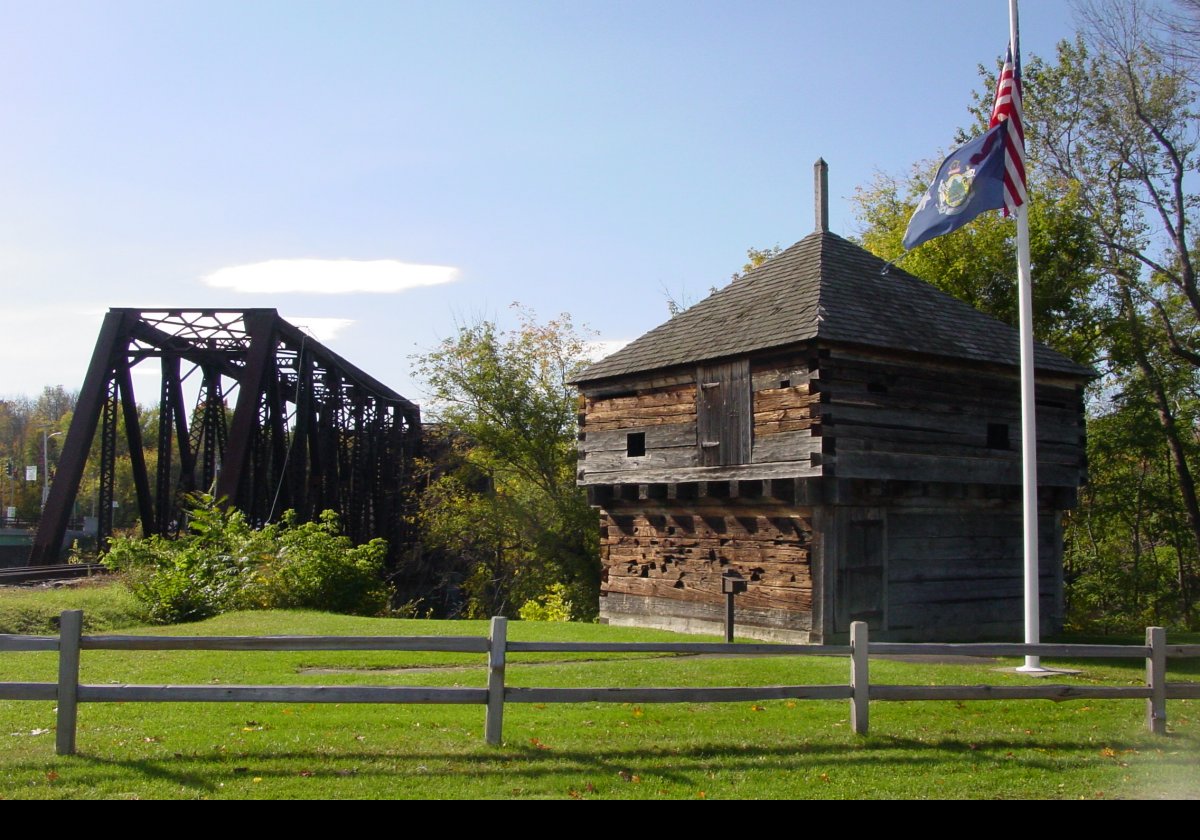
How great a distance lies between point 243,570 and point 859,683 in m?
18.2

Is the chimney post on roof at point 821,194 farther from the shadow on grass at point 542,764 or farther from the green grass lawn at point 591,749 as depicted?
the shadow on grass at point 542,764

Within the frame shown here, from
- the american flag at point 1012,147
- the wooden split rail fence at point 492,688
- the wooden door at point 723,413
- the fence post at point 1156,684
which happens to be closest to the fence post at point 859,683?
the wooden split rail fence at point 492,688

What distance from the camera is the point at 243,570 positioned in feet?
81.0

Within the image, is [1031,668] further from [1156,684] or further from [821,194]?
[821,194]

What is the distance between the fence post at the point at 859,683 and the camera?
9633mm

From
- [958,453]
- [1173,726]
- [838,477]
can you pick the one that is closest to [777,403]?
[838,477]

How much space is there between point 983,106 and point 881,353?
2252cm

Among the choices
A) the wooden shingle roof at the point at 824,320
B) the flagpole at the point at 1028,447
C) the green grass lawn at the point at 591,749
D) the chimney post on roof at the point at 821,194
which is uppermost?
the chimney post on roof at the point at 821,194

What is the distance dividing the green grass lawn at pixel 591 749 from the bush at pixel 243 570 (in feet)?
32.5

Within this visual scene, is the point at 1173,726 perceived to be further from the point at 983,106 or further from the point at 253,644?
the point at 983,106

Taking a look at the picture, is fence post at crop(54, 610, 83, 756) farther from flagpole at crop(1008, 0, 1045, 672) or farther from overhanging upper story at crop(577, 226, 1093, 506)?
overhanging upper story at crop(577, 226, 1093, 506)

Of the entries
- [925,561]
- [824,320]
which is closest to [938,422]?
[925,561]

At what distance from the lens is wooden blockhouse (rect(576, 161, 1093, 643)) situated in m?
18.5

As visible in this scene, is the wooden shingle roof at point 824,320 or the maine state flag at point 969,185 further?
the wooden shingle roof at point 824,320
